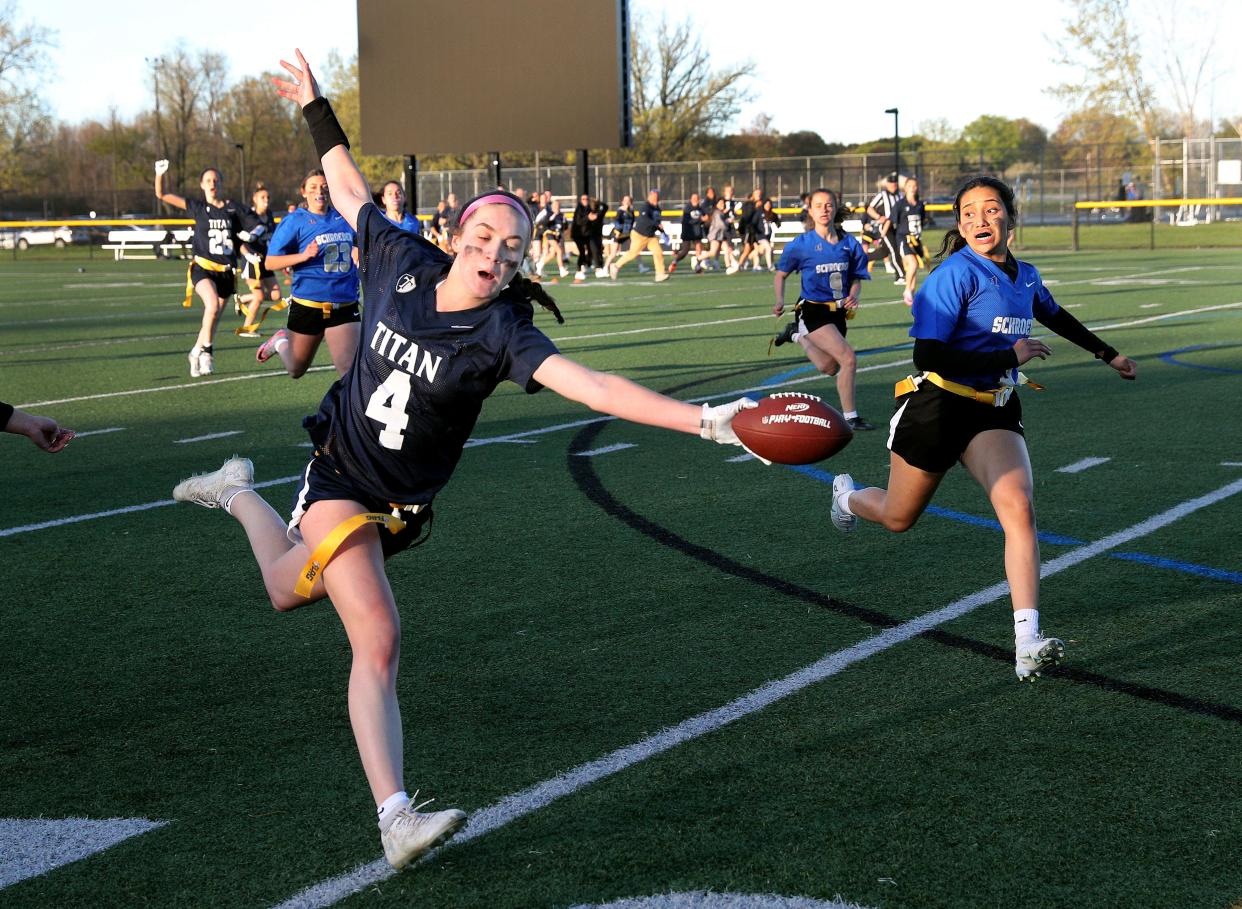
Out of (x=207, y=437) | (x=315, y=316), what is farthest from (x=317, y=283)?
(x=207, y=437)

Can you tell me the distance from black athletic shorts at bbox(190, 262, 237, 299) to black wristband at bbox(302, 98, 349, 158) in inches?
452

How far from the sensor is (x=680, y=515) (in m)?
8.18

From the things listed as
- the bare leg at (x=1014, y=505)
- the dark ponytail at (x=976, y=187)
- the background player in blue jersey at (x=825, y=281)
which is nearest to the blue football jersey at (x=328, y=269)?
the background player in blue jersey at (x=825, y=281)

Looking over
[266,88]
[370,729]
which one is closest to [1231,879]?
[370,729]

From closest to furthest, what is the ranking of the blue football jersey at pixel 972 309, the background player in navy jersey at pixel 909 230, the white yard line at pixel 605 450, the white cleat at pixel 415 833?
1. the white cleat at pixel 415 833
2. the blue football jersey at pixel 972 309
3. the white yard line at pixel 605 450
4. the background player in navy jersey at pixel 909 230

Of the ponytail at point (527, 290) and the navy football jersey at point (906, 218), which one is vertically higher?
the navy football jersey at point (906, 218)

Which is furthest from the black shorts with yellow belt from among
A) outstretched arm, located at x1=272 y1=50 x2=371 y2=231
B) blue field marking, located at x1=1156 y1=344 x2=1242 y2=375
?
blue field marking, located at x1=1156 y1=344 x2=1242 y2=375

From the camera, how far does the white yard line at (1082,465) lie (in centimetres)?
938

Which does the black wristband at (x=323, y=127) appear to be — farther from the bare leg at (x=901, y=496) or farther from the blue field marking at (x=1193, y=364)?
the blue field marking at (x=1193, y=364)

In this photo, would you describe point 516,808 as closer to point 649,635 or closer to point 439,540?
point 649,635

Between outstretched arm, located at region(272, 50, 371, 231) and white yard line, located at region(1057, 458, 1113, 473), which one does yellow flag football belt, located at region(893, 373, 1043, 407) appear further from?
white yard line, located at region(1057, 458, 1113, 473)

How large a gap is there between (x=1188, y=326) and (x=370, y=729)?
57.9 ft

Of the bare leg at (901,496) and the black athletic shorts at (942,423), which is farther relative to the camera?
the bare leg at (901,496)

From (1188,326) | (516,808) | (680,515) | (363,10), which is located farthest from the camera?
(363,10)
